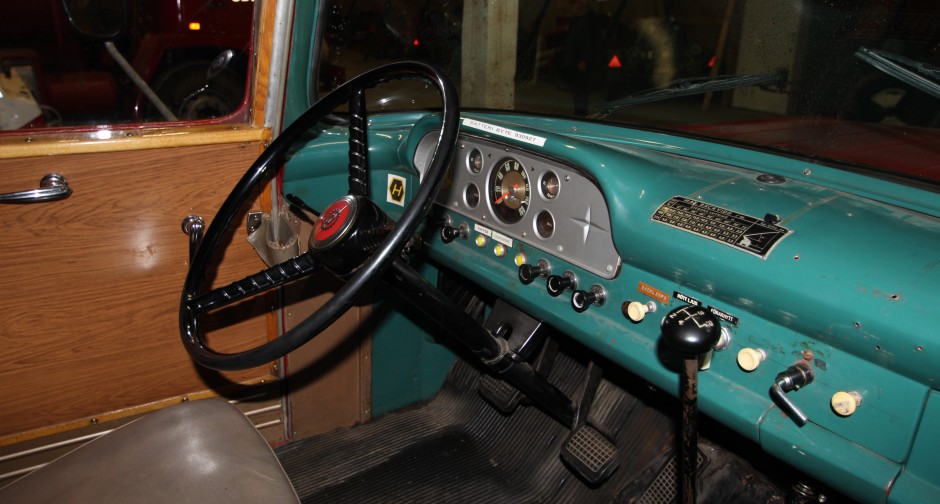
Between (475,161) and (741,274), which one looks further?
(475,161)

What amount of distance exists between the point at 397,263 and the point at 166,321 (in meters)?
0.80

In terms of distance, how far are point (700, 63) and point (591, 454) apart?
121 cm

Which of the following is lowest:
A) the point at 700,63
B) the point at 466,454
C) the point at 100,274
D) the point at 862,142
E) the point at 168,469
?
the point at 466,454

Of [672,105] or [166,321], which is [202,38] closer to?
[166,321]

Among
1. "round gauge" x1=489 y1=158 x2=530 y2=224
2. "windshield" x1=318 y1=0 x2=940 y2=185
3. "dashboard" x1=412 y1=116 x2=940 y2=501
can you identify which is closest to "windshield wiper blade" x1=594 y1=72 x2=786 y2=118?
"windshield" x1=318 y1=0 x2=940 y2=185

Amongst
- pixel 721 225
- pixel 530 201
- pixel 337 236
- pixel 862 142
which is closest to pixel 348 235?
pixel 337 236

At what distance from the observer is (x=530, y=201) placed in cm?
175

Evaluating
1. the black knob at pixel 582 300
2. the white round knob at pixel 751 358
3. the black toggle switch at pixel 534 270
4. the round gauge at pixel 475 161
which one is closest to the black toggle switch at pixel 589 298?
the black knob at pixel 582 300

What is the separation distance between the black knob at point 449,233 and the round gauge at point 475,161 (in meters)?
0.20

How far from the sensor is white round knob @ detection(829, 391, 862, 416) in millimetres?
1177

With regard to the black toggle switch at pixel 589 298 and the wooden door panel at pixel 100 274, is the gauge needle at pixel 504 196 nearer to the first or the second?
the black toggle switch at pixel 589 298

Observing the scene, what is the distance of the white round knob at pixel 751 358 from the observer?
4.28 feet

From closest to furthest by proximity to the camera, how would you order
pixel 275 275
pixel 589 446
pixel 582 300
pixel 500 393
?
pixel 275 275 → pixel 582 300 → pixel 589 446 → pixel 500 393

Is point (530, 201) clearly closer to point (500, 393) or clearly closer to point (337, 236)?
point (337, 236)
